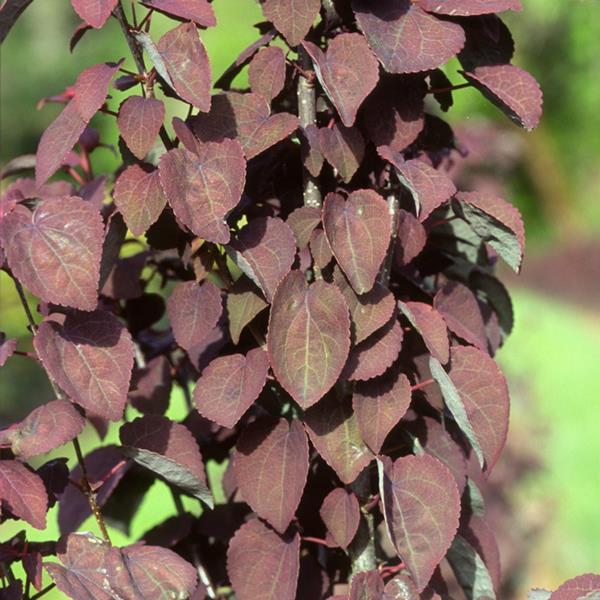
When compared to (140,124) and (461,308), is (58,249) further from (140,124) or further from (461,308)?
(461,308)

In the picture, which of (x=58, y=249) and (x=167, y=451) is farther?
(x=167, y=451)

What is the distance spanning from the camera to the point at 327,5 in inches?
42.1

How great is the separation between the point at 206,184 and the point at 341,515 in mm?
385

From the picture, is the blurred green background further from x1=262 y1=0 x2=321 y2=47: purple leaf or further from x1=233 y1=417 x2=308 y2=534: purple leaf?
x1=233 y1=417 x2=308 y2=534: purple leaf

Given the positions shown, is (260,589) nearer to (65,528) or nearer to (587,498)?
(65,528)

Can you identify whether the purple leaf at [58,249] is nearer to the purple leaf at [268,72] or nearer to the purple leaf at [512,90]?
the purple leaf at [268,72]

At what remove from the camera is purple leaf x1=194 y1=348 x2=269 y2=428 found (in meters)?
1.00

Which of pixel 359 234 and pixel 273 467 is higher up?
pixel 359 234

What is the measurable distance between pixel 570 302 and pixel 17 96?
538 cm

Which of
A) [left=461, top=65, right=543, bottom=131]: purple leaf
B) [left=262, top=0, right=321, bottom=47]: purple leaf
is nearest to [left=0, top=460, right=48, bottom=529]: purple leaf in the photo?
[left=262, top=0, right=321, bottom=47]: purple leaf

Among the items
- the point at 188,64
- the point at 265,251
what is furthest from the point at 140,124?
the point at 265,251

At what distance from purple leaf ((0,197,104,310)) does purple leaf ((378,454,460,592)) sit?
0.35m

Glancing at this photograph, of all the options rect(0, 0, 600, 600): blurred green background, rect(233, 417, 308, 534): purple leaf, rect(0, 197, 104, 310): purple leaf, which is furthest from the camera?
rect(0, 0, 600, 600): blurred green background

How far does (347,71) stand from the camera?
99 centimetres
